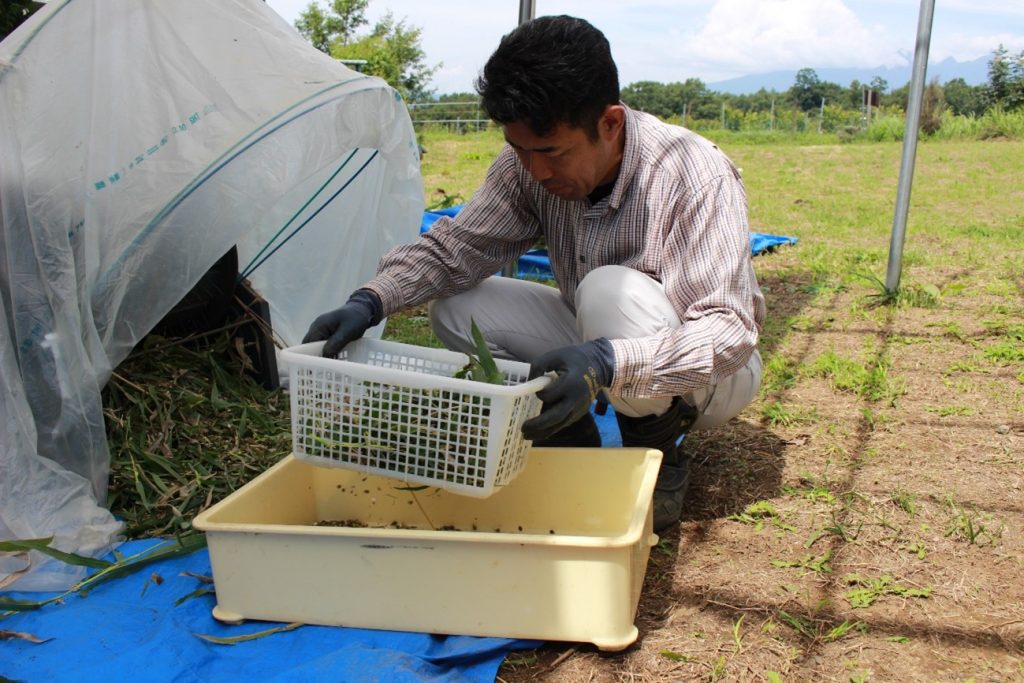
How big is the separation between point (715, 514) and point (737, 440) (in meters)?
0.46

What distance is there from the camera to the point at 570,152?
6.09 ft

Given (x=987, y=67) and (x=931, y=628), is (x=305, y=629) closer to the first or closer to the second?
(x=931, y=628)

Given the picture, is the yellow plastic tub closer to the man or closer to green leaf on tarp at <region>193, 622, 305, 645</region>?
green leaf on tarp at <region>193, 622, 305, 645</region>

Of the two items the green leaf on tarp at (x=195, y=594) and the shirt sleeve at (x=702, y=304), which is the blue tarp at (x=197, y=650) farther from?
the shirt sleeve at (x=702, y=304)

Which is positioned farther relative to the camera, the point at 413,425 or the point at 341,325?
the point at 341,325

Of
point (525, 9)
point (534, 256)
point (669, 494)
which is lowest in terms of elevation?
point (669, 494)

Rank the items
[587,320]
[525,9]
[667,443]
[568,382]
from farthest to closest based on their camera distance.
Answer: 1. [525,9]
2. [667,443]
3. [587,320]
4. [568,382]

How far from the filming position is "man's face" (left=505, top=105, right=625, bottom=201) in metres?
1.82

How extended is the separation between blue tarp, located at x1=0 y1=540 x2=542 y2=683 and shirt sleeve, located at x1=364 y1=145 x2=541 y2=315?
2.55 ft

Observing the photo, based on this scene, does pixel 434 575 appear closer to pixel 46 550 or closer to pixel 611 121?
pixel 46 550

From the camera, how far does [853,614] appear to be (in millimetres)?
1759

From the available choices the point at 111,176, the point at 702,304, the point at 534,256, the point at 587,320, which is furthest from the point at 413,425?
the point at 534,256

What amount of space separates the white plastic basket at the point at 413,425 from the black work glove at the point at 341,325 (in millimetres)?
41

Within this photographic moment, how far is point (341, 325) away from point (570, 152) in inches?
22.9
